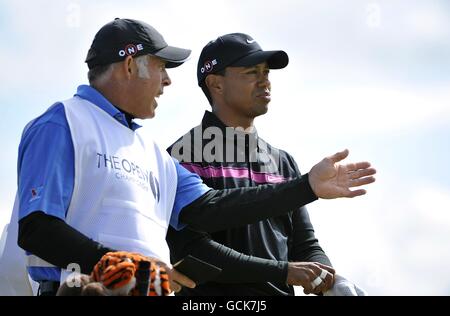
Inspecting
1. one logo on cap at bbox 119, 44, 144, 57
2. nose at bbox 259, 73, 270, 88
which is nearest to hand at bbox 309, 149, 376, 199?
one logo on cap at bbox 119, 44, 144, 57

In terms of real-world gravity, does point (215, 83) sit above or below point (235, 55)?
below

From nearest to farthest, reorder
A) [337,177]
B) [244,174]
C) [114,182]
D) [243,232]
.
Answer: [114,182], [337,177], [243,232], [244,174]

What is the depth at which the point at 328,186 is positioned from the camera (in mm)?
5199

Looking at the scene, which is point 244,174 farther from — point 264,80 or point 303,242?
point 264,80

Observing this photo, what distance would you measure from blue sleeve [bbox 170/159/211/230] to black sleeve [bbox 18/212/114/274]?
118cm

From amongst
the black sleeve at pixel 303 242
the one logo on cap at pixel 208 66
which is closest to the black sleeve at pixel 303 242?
the black sleeve at pixel 303 242

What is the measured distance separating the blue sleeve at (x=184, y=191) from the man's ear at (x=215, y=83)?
4.11ft

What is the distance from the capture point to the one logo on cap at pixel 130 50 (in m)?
5.28

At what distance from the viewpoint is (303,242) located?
6164mm

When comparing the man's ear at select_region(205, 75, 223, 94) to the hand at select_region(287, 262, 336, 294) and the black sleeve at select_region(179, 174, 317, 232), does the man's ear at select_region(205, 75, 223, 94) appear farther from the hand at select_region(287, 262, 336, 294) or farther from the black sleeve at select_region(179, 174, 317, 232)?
the hand at select_region(287, 262, 336, 294)

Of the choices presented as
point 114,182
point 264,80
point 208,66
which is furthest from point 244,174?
point 114,182

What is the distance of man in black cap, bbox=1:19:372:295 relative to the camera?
4363 millimetres

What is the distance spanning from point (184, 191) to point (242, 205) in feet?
1.23

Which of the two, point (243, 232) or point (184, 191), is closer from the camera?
point (184, 191)
